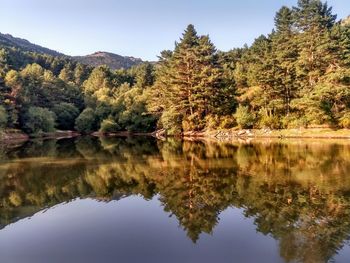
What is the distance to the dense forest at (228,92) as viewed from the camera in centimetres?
6289

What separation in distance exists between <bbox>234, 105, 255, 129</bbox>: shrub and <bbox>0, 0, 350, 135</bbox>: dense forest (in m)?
0.20

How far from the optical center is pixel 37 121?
8169 centimetres

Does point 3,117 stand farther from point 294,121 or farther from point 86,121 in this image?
point 294,121

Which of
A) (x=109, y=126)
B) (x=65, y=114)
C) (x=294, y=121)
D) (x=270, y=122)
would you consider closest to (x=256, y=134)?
(x=270, y=122)

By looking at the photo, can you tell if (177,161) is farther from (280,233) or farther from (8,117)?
(8,117)

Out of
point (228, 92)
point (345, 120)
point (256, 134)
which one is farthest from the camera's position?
point (228, 92)

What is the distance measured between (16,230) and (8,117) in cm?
6364

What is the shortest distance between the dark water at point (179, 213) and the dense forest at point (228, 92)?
106 ft

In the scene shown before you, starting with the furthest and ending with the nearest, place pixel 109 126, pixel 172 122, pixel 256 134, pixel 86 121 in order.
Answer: pixel 86 121
pixel 109 126
pixel 172 122
pixel 256 134

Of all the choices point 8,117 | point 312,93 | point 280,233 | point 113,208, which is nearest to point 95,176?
point 113,208

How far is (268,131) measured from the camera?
64.6 meters

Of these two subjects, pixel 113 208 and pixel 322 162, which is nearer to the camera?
pixel 113 208

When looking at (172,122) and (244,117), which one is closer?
(244,117)

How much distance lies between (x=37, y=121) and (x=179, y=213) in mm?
70511
